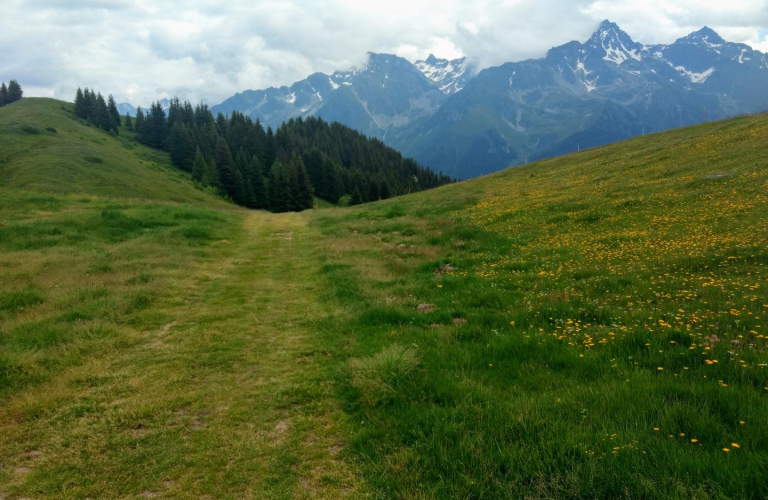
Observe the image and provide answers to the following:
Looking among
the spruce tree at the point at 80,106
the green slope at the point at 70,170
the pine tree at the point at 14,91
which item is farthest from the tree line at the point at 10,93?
the green slope at the point at 70,170

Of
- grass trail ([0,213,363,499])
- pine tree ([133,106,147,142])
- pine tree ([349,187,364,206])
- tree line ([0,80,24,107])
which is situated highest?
tree line ([0,80,24,107])

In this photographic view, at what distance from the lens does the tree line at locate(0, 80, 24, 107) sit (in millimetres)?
137875

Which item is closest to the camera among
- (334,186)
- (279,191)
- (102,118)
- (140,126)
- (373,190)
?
(279,191)

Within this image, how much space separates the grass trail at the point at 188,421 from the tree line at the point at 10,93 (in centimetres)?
19314

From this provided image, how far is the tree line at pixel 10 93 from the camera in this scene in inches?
5428

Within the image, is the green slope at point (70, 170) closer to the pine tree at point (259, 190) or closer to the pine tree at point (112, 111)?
the pine tree at point (259, 190)

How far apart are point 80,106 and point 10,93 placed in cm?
3936

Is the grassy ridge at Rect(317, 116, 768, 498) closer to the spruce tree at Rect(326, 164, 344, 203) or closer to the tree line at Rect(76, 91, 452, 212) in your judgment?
the tree line at Rect(76, 91, 452, 212)

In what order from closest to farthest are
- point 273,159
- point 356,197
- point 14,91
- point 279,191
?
point 279,191
point 356,197
point 273,159
point 14,91

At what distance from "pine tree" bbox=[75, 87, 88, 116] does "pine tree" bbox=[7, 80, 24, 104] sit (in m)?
32.8

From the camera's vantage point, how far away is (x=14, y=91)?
14088cm

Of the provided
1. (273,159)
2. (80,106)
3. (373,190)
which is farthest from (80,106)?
(373,190)

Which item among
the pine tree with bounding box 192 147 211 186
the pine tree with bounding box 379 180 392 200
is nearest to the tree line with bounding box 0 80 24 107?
the pine tree with bounding box 192 147 211 186

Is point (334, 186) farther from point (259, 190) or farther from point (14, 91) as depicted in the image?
point (14, 91)
